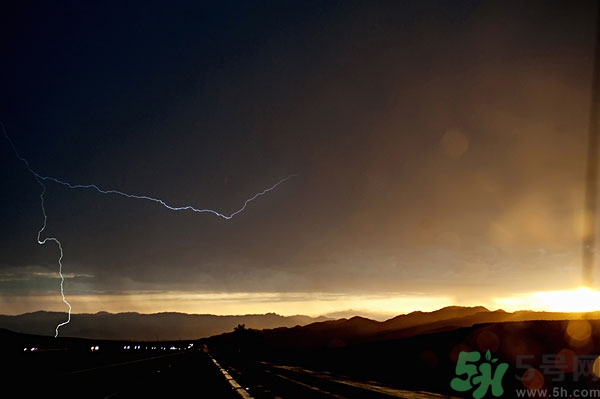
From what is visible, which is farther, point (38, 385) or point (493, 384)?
point (38, 385)

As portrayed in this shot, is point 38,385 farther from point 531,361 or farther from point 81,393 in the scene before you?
point 531,361

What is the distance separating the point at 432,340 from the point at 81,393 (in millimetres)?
33100

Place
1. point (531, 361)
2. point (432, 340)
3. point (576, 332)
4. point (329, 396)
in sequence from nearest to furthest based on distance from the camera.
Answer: point (329, 396), point (531, 361), point (576, 332), point (432, 340)

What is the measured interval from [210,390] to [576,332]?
27.9 meters

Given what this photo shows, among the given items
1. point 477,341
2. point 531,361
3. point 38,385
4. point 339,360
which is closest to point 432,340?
point 477,341

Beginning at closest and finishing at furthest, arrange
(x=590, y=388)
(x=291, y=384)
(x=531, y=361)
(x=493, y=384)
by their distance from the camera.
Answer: (x=590, y=388), (x=493, y=384), (x=291, y=384), (x=531, y=361)

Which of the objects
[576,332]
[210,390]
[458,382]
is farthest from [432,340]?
[210,390]

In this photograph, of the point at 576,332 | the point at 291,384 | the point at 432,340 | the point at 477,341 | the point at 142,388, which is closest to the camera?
the point at 142,388

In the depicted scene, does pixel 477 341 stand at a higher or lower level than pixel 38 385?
higher

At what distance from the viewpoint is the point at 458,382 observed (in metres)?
25.3

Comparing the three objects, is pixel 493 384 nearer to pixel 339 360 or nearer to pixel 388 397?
pixel 388 397

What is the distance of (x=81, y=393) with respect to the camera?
2194 centimetres

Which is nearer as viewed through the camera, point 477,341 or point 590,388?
point 590,388

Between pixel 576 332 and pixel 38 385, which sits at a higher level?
pixel 576 332
